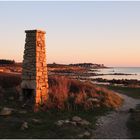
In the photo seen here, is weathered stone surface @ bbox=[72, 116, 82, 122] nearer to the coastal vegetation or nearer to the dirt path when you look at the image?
the coastal vegetation

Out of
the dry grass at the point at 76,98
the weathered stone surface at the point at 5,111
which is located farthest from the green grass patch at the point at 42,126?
the dry grass at the point at 76,98

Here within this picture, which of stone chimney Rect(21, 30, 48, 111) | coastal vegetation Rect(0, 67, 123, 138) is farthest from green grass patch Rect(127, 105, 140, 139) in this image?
stone chimney Rect(21, 30, 48, 111)

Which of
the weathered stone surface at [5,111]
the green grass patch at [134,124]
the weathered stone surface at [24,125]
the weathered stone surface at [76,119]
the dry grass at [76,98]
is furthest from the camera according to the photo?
the dry grass at [76,98]

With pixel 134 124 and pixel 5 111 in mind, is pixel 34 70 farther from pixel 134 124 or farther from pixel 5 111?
pixel 134 124

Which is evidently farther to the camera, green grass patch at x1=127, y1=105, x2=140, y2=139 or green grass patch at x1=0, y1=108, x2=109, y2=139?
green grass patch at x1=127, y1=105, x2=140, y2=139

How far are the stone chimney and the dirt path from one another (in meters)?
3.62

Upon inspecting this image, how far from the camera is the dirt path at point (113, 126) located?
13934mm

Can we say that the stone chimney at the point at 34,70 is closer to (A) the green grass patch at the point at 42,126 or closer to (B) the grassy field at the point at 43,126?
(B) the grassy field at the point at 43,126

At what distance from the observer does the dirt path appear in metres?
13.9

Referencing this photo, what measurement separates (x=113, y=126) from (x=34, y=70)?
5.30 metres

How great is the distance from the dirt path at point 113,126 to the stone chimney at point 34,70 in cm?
362

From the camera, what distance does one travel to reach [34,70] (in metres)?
18.1

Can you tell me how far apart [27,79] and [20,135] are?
5.83 metres

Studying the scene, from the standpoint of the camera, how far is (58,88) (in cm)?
2050
